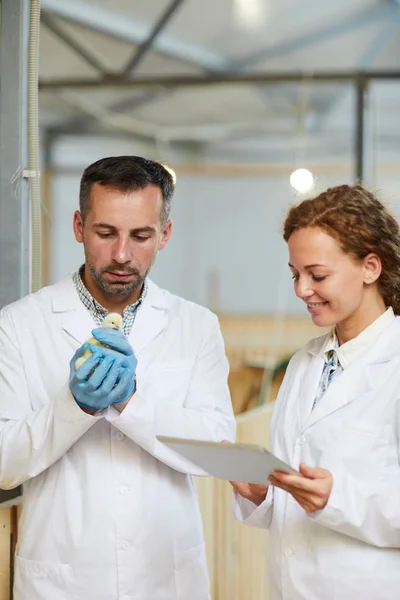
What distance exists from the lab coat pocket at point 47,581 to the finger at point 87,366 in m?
0.36

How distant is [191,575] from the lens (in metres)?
1.47

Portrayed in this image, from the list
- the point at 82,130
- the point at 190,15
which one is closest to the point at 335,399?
the point at 190,15

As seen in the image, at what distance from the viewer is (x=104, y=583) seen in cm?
138

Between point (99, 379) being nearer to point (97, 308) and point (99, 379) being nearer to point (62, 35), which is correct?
point (97, 308)

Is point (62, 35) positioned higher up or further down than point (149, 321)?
higher up

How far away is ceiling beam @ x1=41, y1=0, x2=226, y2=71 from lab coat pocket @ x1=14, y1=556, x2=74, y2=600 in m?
2.44

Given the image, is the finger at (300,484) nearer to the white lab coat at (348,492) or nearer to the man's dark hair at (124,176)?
the white lab coat at (348,492)

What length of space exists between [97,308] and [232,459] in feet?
1.80

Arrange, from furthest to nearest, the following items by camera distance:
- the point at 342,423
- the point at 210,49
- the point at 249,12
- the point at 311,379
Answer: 1. the point at 210,49
2. the point at 249,12
3. the point at 311,379
4. the point at 342,423

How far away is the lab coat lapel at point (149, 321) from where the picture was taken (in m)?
1.51

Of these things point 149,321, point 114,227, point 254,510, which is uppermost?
point 114,227

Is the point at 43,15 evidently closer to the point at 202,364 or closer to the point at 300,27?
the point at 300,27

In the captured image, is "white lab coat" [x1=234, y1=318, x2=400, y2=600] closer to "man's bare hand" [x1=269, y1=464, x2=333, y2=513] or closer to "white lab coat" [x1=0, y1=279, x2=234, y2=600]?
"man's bare hand" [x1=269, y1=464, x2=333, y2=513]

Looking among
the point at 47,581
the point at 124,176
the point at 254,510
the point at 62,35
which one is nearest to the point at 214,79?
the point at 62,35
